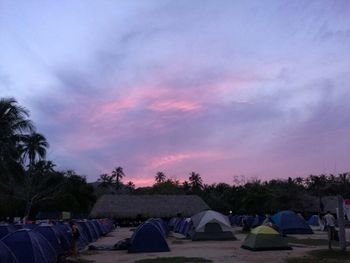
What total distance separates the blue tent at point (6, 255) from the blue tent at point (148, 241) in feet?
37.0

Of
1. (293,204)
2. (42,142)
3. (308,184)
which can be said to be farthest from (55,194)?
(308,184)

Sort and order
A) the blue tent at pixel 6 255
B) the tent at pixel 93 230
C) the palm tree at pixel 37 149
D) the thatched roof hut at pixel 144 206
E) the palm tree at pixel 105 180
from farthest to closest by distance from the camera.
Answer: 1. the palm tree at pixel 105 180
2. the thatched roof hut at pixel 144 206
3. the palm tree at pixel 37 149
4. the tent at pixel 93 230
5. the blue tent at pixel 6 255

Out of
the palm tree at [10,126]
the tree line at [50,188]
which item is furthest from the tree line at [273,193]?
the palm tree at [10,126]

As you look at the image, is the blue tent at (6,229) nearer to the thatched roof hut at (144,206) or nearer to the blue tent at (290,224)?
the blue tent at (290,224)

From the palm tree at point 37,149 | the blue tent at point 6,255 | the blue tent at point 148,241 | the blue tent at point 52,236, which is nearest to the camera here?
the blue tent at point 6,255

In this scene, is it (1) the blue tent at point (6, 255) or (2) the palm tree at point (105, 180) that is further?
(2) the palm tree at point (105, 180)

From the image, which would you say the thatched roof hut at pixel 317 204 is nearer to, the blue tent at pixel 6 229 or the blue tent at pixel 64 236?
the blue tent at pixel 64 236

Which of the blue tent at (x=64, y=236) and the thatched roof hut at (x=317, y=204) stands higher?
the thatched roof hut at (x=317, y=204)

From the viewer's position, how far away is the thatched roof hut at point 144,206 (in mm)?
72938

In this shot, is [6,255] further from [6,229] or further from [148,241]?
[148,241]

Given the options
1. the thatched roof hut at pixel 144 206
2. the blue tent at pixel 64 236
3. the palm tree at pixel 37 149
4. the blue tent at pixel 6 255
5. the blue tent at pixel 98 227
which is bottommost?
the blue tent at pixel 6 255

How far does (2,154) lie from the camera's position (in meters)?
36.8

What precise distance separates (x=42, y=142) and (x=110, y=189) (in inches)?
2604

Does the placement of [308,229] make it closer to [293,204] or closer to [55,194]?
[293,204]
